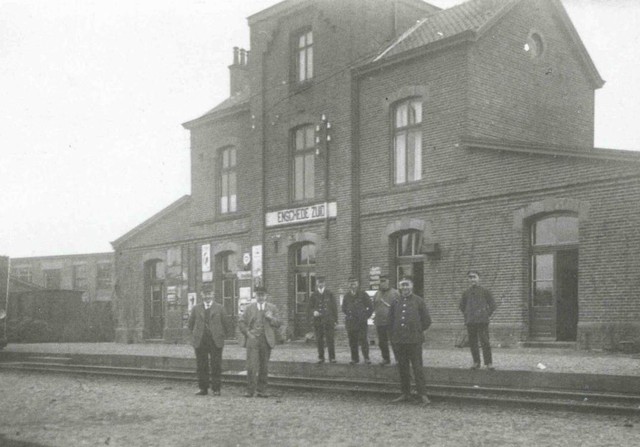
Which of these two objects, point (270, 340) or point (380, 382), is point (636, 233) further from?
point (270, 340)

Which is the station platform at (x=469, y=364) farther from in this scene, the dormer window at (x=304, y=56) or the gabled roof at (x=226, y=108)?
the gabled roof at (x=226, y=108)

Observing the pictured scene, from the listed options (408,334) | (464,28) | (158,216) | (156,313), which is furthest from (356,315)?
(156,313)

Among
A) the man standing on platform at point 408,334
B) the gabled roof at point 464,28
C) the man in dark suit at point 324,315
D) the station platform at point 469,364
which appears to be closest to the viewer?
the man standing on platform at point 408,334

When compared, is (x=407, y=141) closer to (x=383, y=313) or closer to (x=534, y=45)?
(x=534, y=45)

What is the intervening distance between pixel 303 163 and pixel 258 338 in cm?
1229

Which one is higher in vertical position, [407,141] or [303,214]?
[407,141]

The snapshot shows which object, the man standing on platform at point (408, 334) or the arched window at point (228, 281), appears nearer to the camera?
the man standing on platform at point (408, 334)

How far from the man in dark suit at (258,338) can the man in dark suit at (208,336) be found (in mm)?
448

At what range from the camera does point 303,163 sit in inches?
1009

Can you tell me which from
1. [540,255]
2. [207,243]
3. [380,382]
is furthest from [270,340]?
[207,243]

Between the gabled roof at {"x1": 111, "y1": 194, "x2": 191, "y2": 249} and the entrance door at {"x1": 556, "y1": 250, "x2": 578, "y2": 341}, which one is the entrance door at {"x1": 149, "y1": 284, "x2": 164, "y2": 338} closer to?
the gabled roof at {"x1": 111, "y1": 194, "x2": 191, "y2": 249}

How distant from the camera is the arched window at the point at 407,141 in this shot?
72.9 ft

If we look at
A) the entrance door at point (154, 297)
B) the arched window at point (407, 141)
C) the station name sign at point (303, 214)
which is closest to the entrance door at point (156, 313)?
the entrance door at point (154, 297)

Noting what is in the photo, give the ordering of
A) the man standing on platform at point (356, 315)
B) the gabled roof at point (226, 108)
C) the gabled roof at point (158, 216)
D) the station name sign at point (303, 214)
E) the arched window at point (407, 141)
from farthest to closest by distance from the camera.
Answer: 1. the gabled roof at point (158, 216)
2. the gabled roof at point (226, 108)
3. the station name sign at point (303, 214)
4. the arched window at point (407, 141)
5. the man standing on platform at point (356, 315)
